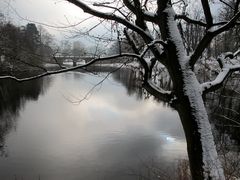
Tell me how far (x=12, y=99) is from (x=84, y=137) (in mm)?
10421

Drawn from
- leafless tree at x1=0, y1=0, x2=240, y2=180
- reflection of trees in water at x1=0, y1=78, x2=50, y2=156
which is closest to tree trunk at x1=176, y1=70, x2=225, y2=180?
leafless tree at x1=0, y1=0, x2=240, y2=180

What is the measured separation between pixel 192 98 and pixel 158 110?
20.2m

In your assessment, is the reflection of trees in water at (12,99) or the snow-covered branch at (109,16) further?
the reflection of trees in water at (12,99)

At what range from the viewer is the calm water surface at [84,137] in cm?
1309

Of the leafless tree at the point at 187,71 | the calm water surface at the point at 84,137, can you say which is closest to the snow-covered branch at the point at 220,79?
the leafless tree at the point at 187,71

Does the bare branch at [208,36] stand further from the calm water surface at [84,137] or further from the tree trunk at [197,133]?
the calm water surface at [84,137]

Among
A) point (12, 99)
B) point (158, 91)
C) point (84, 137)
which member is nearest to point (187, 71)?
point (158, 91)

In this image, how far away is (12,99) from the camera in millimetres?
25156

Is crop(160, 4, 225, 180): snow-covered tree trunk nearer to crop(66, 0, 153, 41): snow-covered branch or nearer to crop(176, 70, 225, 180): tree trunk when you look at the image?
crop(176, 70, 225, 180): tree trunk

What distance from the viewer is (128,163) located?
13.7m

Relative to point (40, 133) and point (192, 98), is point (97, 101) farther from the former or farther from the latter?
point (192, 98)

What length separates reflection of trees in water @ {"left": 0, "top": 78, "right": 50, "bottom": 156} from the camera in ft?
59.9

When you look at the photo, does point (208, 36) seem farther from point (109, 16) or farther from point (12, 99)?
point (12, 99)

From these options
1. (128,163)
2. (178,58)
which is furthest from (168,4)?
(128,163)
